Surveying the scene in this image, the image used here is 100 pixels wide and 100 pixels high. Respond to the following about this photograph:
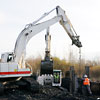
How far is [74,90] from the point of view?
1509cm

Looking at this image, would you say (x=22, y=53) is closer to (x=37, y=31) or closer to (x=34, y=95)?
(x=37, y=31)

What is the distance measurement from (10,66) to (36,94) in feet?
7.13

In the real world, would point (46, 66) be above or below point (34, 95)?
above

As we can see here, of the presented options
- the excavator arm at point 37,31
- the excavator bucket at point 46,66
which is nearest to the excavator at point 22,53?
the excavator arm at point 37,31

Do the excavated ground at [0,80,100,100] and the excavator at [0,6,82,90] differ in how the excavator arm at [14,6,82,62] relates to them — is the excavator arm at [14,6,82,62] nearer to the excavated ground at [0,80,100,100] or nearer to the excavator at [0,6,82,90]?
→ the excavator at [0,6,82,90]

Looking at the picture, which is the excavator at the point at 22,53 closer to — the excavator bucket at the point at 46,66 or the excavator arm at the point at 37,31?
the excavator arm at the point at 37,31

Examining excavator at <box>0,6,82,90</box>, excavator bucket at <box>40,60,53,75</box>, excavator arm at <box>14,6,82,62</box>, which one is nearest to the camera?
excavator at <box>0,6,82,90</box>

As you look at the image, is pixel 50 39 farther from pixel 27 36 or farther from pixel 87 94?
pixel 87 94

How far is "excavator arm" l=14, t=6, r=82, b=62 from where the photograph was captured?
501 inches

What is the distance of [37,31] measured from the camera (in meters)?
13.2

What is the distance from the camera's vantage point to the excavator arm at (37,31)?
1272 cm

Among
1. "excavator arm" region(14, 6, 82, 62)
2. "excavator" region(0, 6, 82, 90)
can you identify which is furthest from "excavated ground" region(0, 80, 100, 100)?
"excavator arm" region(14, 6, 82, 62)

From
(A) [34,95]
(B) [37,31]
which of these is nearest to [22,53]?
(B) [37,31]

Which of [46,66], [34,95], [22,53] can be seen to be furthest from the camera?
[46,66]
